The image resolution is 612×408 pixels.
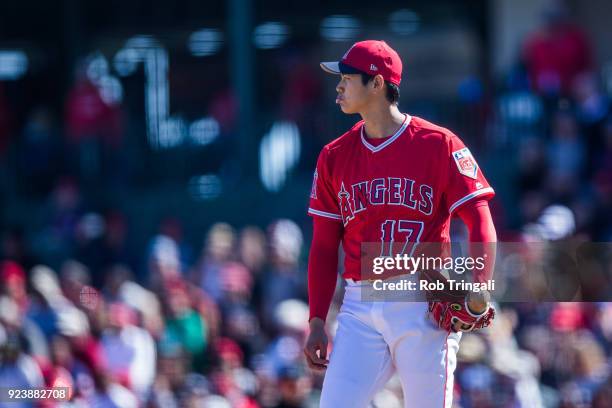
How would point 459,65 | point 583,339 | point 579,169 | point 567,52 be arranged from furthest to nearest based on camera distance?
point 459,65 → point 567,52 → point 579,169 → point 583,339

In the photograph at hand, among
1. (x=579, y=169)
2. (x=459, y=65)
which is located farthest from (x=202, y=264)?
(x=459, y=65)

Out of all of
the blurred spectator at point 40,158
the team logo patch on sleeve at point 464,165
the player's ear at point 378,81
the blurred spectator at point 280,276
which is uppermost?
the player's ear at point 378,81

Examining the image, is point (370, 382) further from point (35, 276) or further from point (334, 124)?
point (334, 124)

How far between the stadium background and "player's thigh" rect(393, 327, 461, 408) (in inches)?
111

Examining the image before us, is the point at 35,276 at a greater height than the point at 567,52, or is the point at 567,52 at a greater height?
the point at 567,52

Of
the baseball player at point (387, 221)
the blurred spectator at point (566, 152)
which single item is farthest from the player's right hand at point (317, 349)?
the blurred spectator at point (566, 152)

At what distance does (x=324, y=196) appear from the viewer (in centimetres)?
561

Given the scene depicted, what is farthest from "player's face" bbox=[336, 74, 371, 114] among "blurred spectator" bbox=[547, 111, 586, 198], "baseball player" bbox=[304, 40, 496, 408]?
"blurred spectator" bbox=[547, 111, 586, 198]

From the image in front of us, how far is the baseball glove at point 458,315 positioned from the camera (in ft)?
17.1

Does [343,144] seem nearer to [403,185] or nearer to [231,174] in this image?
[403,185]

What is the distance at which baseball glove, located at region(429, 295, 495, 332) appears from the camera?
521 centimetres

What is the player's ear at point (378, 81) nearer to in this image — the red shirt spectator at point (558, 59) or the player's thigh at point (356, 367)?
the player's thigh at point (356, 367)

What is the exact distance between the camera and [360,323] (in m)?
5.41

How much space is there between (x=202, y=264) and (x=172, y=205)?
211 cm
